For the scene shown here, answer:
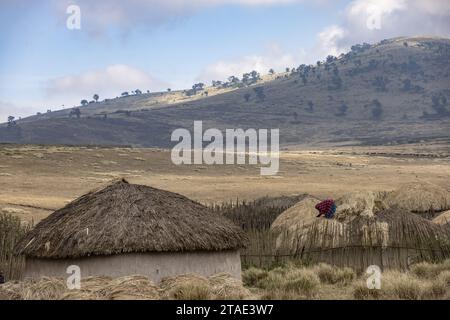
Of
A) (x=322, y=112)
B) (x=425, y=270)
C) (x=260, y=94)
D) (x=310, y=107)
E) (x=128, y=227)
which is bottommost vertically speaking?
(x=425, y=270)

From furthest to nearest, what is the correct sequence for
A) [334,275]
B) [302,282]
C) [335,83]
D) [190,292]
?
[335,83], [334,275], [302,282], [190,292]

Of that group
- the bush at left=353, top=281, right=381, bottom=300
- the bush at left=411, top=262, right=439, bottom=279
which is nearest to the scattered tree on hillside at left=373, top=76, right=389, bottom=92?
the bush at left=411, top=262, right=439, bottom=279

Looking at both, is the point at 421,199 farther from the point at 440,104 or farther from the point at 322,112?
the point at 440,104

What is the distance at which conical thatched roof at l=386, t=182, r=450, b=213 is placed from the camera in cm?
2680

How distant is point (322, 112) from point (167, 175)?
91.8 meters

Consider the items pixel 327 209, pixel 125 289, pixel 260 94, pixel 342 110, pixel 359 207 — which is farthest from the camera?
pixel 260 94

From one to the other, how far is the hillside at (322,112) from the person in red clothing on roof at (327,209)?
277 feet

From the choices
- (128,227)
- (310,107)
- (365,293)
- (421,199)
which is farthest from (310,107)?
(128,227)

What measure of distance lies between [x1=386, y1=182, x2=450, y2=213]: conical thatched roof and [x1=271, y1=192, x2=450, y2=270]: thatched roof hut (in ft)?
22.2

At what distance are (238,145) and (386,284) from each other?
8102cm

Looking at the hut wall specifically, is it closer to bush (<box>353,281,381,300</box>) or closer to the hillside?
bush (<box>353,281,381,300</box>)

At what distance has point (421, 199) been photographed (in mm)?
27062

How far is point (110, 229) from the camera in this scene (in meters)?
14.5
